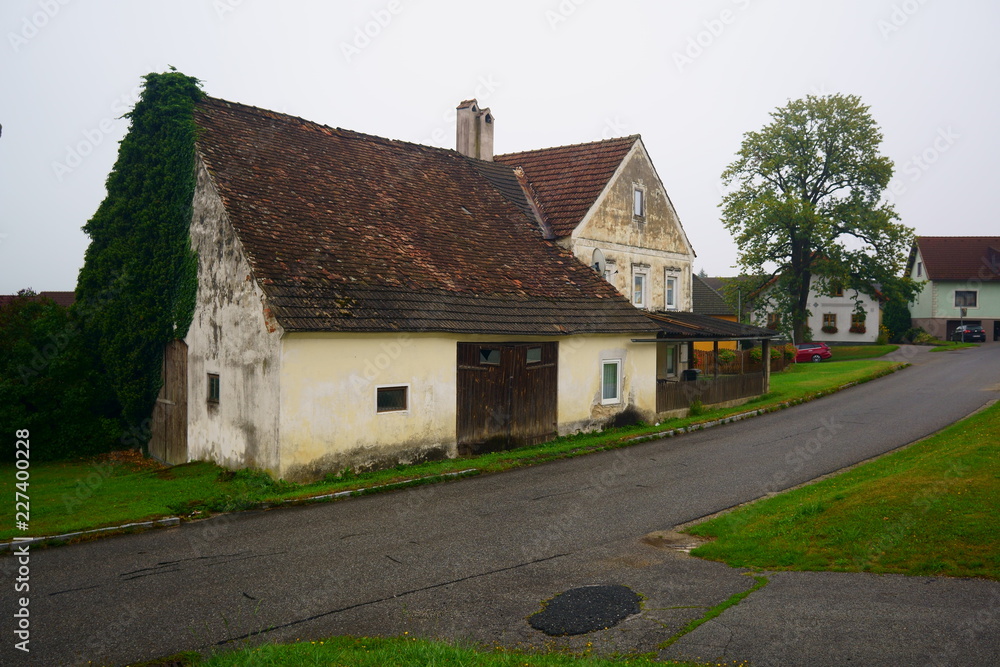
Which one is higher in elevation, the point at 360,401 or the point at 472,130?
the point at 472,130

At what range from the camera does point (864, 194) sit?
4106cm

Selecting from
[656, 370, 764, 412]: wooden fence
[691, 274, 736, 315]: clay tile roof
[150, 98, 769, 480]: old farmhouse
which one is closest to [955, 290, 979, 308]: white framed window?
[691, 274, 736, 315]: clay tile roof

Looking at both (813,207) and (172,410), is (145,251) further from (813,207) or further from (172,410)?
(813,207)

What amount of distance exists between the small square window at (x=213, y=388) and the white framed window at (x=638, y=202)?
16.9 meters

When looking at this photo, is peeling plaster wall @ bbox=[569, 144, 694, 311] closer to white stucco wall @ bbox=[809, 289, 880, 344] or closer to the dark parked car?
white stucco wall @ bbox=[809, 289, 880, 344]

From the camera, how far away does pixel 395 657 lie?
581 cm

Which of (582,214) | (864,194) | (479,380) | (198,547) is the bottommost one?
(198,547)

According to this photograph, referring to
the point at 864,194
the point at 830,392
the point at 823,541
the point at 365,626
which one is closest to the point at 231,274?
the point at 365,626

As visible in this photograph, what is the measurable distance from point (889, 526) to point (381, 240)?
495 inches

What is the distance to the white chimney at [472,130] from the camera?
26312 millimetres

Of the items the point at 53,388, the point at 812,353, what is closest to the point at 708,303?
the point at 812,353

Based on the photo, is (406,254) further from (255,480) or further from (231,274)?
(255,480)

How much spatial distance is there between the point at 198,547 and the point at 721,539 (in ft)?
24.2

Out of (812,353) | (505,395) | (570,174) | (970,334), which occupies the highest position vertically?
(570,174)
